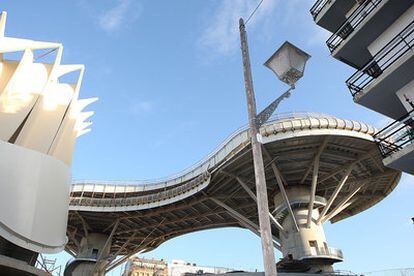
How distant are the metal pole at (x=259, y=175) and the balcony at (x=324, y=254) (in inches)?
1047

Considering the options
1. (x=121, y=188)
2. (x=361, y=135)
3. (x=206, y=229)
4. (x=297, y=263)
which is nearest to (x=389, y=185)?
(x=361, y=135)

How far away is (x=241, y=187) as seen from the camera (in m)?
38.2

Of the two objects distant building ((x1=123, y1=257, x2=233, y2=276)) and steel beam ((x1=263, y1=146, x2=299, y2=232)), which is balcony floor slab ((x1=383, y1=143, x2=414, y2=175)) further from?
distant building ((x1=123, y1=257, x2=233, y2=276))

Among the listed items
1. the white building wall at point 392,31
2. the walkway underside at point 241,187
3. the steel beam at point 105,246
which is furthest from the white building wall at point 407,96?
the steel beam at point 105,246

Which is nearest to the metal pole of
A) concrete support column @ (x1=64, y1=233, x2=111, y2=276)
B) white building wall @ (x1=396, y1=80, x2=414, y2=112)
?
white building wall @ (x1=396, y1=80, x2=414, y2=112)

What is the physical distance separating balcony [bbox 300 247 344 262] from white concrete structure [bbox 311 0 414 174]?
19827mm

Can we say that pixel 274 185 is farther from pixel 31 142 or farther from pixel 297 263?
pixel 31 142

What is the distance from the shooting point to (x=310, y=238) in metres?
33.7

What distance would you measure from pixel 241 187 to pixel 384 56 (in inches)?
996

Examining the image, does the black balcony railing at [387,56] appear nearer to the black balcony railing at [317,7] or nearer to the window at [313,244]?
the black balcony railing at [317,7]

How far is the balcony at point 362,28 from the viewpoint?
48.9 feet

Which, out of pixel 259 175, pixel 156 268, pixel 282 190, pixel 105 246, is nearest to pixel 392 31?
pixel 259 175

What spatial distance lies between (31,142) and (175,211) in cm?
2455

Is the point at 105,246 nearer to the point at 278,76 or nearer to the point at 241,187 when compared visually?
the point at 241,187
